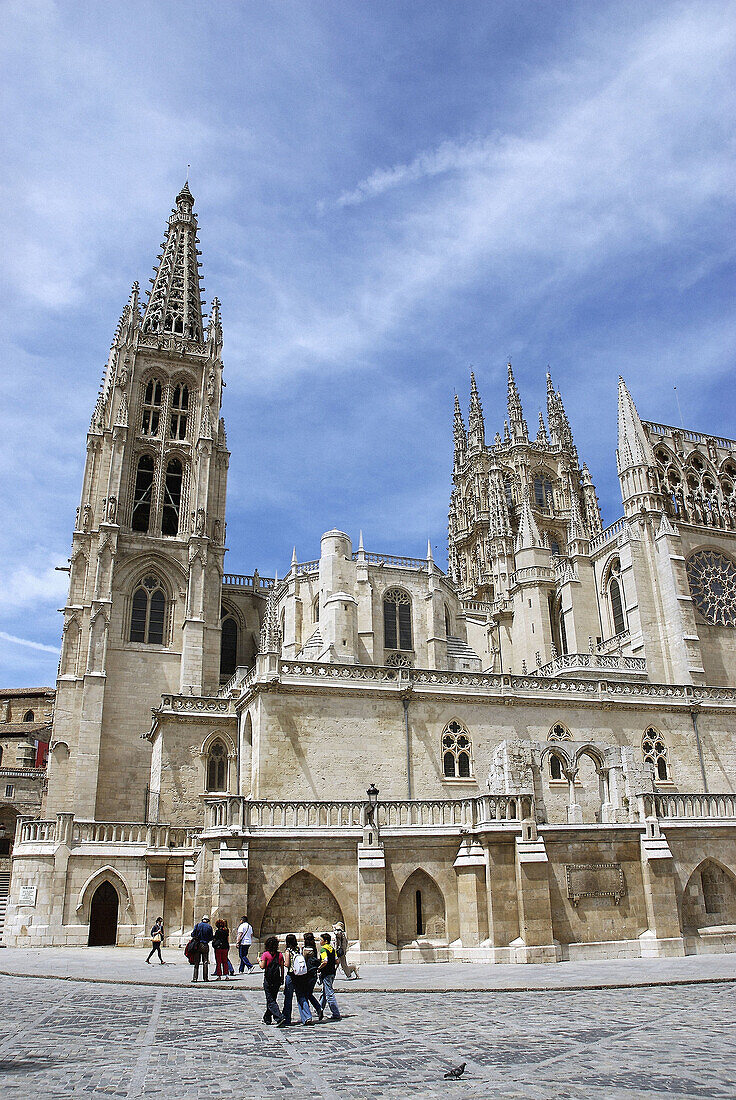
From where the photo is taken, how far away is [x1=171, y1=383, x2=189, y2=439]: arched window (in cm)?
5069

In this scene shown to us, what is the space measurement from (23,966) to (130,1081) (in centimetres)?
1377

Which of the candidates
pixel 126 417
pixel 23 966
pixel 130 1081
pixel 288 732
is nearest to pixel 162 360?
pixel 126 417

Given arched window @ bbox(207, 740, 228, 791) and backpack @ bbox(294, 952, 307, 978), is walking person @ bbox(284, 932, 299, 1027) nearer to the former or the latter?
backpack @ bbox(294, 952, 307, 978)

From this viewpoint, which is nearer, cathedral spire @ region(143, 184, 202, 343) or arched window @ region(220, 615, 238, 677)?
arched window @ region(220, 615, 238, 677)

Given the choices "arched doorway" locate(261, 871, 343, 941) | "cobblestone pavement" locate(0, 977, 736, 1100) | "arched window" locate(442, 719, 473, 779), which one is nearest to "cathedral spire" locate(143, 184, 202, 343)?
"arched window" locate(442, 719, 473, 779)

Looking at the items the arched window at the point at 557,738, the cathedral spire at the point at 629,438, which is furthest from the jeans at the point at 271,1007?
the cathedral spire at the point at 629,438

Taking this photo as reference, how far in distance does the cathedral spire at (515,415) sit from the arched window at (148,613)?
3938 cm

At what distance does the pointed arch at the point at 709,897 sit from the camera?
21859 mm

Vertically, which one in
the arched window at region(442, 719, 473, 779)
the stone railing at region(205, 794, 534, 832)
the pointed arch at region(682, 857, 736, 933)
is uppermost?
the arched window at region(442, 719, 473, 779)

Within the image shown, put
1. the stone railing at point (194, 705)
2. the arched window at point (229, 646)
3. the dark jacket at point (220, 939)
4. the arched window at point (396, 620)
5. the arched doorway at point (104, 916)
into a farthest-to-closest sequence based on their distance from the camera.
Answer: the arched window at point (229, 646) < the arched window at point (396, 620) < the stone railing at point (194, 705) < the arched doorway at point (104, 916) < the dark jacket at point (220, 939)

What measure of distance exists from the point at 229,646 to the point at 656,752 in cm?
2687

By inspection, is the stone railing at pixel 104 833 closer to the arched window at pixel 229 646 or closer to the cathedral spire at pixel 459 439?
the arched window at pixel 229 646

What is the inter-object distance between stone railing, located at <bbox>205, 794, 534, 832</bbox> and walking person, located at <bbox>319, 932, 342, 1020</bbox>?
7.28 m

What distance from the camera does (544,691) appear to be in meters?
30.2
